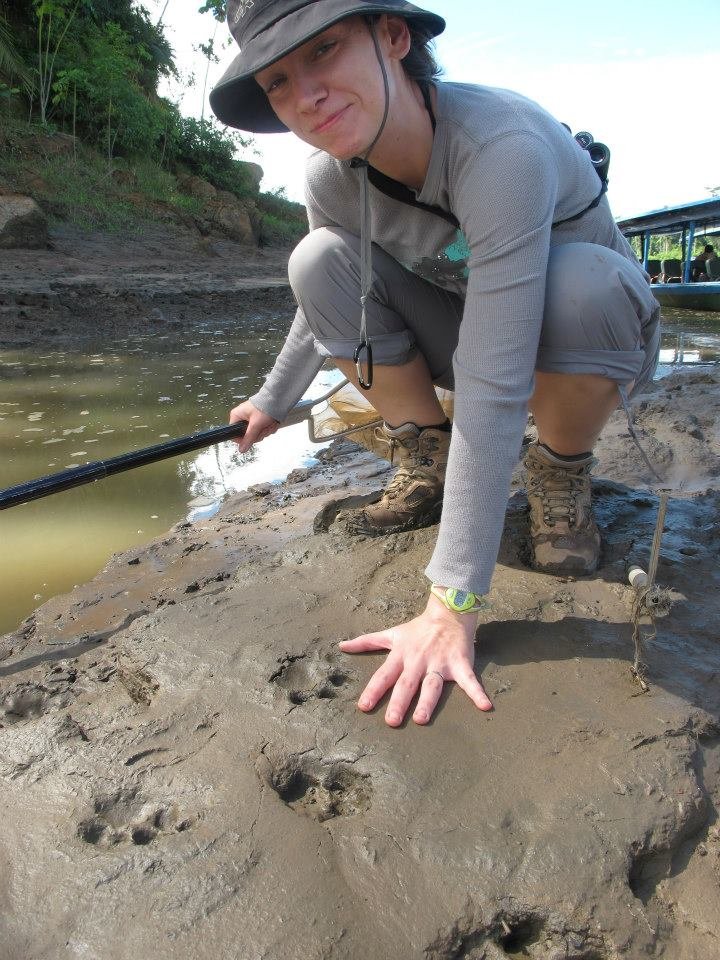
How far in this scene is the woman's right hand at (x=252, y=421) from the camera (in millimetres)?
2062

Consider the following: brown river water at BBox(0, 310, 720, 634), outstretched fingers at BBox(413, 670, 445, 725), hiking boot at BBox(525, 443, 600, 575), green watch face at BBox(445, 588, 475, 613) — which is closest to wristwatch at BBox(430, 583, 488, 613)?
green watch face at BBox(445, 588, 475, 613)

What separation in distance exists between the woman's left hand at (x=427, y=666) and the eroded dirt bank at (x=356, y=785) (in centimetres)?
3

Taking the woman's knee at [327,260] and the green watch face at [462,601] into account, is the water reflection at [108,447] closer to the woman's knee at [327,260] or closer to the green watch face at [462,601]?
the woman's knee at [327,260]

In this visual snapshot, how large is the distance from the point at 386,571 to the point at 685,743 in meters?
0.76

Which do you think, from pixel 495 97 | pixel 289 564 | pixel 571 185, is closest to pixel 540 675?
pixel 289 564

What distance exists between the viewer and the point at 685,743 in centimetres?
117

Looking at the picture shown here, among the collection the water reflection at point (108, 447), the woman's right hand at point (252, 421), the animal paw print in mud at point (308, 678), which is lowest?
the water reflection at point (108, 447)

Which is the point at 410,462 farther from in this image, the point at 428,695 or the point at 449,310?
the point at 428,695

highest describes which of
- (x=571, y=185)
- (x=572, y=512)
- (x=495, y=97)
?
(x=495, y=97)

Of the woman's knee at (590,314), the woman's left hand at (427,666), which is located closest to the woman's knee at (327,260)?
the woman's knee at (590,314)

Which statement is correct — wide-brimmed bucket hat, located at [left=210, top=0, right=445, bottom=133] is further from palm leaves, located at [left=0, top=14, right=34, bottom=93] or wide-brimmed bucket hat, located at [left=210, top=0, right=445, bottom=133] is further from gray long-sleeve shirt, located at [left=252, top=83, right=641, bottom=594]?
palm leaves, located at [left=0, top=14, right=34, bottom=93]

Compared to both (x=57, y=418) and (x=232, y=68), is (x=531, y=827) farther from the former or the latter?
(x=57, y=418)

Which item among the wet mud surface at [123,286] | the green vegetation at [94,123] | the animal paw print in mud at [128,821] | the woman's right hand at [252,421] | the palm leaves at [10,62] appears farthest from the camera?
the palm leaves at [10,62]

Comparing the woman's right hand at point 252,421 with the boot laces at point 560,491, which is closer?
the boot laces at point 560,491
